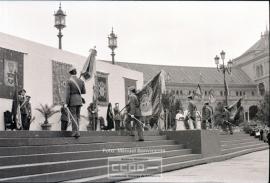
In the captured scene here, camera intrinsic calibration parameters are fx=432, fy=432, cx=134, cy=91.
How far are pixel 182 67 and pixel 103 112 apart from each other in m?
82.4

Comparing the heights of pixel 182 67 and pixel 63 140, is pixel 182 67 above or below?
above

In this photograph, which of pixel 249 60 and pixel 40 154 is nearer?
pixel 40 154

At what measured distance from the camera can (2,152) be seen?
8.68 m

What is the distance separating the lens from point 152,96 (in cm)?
1695

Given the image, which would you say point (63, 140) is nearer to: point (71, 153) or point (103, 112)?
point (71, 153)

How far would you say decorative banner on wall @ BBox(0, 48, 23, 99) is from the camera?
1723 centimetres

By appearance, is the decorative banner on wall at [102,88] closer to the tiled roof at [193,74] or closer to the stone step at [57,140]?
the stone step at [57,140]

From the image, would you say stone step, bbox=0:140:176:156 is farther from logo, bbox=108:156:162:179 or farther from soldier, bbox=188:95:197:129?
soldier, bbox=188:95:197:129

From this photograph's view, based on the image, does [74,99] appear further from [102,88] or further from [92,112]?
[102,88]

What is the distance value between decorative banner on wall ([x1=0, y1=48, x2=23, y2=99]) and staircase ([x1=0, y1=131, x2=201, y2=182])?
5855 millimetres

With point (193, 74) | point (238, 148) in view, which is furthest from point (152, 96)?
point (193, 74)

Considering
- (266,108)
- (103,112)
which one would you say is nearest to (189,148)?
(103,112)

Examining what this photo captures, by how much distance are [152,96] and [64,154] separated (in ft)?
25.4

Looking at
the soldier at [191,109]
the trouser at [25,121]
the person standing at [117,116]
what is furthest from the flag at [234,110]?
the trouser at [25,121]
